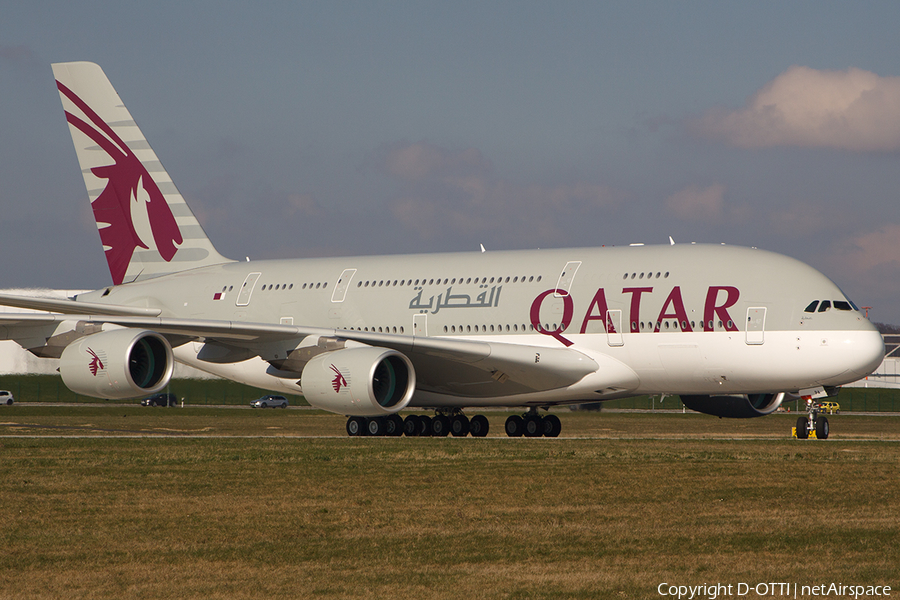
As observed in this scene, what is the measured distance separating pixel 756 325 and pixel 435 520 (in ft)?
40.1

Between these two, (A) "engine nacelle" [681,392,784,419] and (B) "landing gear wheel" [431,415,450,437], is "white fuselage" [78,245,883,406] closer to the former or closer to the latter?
(B) "landing gear wheel" [431,415,450,437]

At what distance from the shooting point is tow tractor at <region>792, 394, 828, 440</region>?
2398 centimetres

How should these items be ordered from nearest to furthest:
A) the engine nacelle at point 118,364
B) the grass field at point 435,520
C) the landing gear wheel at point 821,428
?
the grass field at point 435,520 < the engine nacelle at point 118,364 < the landing gear wheel at point 821,428

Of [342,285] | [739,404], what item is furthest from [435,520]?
[342,285]

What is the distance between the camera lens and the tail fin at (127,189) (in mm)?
30188

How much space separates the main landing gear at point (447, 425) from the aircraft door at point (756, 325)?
5655mm

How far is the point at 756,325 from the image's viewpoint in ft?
72.3

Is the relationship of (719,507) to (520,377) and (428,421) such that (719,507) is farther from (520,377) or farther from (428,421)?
(428,421)

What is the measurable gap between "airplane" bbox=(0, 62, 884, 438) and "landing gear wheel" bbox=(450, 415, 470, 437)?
7 centimetres

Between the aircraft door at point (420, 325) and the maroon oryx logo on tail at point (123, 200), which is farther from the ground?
the maroon oryx logo on tail at point (123, 200)

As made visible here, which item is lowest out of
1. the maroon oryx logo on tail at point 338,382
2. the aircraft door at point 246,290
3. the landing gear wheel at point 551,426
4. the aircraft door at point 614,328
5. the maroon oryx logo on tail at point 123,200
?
the landing gear wheel at point 551,426

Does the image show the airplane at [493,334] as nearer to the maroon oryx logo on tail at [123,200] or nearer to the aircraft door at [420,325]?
the aircraft door at [420,325]

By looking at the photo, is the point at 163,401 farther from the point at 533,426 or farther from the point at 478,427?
the point at 533,426

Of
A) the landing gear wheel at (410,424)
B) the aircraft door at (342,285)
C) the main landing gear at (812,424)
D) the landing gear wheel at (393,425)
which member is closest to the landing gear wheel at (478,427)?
the landing gear wheel at (410,424)
